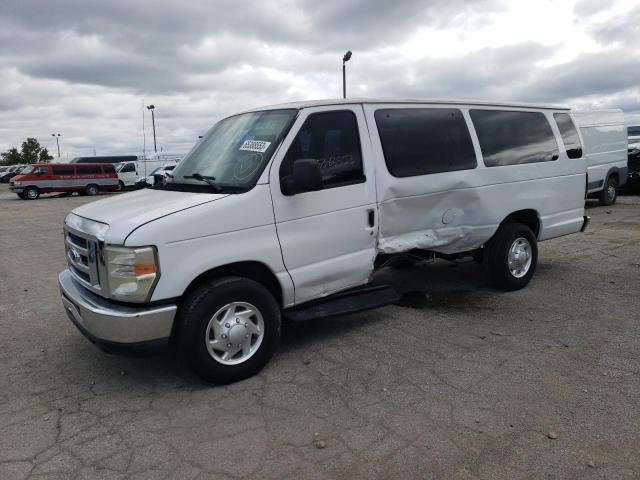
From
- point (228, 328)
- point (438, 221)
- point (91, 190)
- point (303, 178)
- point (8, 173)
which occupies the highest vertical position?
point (8, 173)

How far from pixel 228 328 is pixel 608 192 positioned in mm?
13031

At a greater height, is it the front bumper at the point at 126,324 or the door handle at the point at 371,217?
the door handle at the point at 371,217

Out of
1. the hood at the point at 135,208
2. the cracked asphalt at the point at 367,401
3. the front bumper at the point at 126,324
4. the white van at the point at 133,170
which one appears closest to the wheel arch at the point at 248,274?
the front bumper at the point at 126,324

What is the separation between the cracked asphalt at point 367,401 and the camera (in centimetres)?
291

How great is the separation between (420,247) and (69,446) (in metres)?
3.39

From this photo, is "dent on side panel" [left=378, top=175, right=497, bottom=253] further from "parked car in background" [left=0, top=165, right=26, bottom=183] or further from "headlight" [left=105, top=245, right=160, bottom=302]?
"parked car in background" [left=0, top=165, right=26, bottom=183]

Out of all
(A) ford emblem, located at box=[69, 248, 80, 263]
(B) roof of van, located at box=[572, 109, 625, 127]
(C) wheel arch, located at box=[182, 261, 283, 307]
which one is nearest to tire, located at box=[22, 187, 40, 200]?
(B) roof of van, located at box=[572, 109, 625, 127]

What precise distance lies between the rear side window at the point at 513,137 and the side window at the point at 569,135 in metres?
0.22

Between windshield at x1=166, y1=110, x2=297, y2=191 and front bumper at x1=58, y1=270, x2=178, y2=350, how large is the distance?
111 cm

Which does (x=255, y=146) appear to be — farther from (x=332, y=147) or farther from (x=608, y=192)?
(x=608, y=192)

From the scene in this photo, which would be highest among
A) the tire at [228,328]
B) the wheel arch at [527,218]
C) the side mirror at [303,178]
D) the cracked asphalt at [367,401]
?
the side mirror at [303,178]

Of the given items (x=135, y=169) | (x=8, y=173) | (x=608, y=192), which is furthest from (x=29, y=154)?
(x=608, y=192)

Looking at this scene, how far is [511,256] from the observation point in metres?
5.96

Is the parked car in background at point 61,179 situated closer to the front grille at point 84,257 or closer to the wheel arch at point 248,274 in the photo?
the front grille at point 84,257
